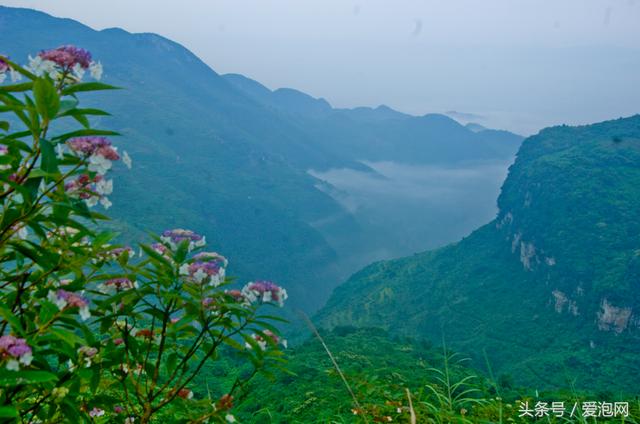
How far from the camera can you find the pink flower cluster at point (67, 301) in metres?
1.64

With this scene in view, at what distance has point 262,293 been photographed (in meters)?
2.48

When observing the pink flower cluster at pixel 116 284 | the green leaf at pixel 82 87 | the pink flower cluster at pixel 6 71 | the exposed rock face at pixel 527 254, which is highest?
the pink flower cluster at pixel 6 71

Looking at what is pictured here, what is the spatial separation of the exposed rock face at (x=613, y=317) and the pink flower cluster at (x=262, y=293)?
199 feet

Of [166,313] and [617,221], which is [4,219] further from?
[617,221]

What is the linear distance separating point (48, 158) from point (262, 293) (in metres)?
1.30

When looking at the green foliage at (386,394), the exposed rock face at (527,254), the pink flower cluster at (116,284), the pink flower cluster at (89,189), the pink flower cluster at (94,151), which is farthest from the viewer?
the exposed rock face at (527,254)

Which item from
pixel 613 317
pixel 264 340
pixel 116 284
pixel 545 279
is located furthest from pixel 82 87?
pixel 545 279

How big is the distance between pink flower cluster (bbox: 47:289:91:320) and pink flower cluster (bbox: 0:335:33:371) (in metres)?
0.29

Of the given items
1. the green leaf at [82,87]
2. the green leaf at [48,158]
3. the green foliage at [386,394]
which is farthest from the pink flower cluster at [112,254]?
the green foliage at [386,394]

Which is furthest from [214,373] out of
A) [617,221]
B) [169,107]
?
[169,107]

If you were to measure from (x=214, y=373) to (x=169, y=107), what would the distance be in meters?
191

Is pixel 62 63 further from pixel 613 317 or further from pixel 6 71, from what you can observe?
pixel 613 317

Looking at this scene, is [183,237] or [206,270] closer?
[206,270]

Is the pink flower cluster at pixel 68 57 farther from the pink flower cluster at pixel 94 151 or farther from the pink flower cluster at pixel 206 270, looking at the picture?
the pink flower cluster at pixel 206 270
